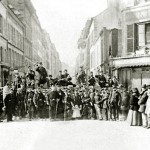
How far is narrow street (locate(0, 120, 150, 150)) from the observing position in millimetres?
8656

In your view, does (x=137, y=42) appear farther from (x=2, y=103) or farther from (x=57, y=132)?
(x=57, y=132)

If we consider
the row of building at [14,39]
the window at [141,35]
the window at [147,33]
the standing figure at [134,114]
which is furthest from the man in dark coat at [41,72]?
the row of building at [14,39]

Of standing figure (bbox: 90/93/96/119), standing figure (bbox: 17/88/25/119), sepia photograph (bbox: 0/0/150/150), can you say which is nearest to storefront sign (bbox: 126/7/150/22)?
sepia photograph (bbox: 0/0/150/150)

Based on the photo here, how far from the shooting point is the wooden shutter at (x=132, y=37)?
74.1 feet

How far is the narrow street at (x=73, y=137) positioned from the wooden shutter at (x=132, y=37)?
10.5 metres

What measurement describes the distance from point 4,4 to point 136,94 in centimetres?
1827

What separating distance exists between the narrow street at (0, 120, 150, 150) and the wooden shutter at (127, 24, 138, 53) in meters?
10.5

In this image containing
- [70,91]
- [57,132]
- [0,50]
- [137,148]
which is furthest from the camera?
[0,50]

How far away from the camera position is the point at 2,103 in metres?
14.6

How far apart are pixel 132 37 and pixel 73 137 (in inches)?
548

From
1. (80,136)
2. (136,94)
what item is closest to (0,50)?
(136,94)

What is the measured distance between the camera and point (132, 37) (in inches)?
893

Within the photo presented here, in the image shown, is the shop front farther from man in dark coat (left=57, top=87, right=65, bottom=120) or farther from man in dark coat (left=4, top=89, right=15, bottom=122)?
man in dark coat (left=4, top=89, right=15, bottom=122)

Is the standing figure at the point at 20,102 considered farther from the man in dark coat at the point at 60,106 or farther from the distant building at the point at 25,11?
the distant building at the point at 25,11
